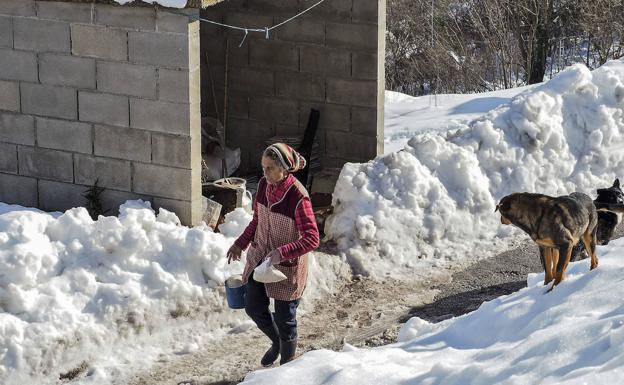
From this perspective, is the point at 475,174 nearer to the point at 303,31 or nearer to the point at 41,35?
the point at 303,31

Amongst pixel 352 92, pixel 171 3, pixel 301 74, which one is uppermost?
pixel 171 3

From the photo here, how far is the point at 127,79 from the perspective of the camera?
10352mm

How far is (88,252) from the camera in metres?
9.46

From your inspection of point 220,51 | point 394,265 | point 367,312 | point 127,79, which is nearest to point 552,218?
point 367,312

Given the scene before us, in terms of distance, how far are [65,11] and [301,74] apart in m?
3.06

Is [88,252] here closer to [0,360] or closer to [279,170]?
[0,360]

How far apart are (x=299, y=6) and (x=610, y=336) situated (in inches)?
265

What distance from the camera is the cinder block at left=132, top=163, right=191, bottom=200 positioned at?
1027 cm

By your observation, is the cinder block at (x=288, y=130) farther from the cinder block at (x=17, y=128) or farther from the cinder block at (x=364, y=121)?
the cinder block at (x=17, y=128)

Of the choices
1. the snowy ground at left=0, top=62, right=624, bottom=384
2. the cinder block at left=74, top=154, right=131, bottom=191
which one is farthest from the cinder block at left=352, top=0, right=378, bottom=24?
the cinder block at left=74, top=154, right=131, bottom=191

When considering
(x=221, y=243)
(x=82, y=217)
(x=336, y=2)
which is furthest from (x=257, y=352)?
(x=336, y=2)

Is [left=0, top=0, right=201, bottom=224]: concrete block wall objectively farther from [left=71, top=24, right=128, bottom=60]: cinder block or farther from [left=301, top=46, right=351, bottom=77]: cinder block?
[left=301, top=46, right=351, bottom=77]: cinder block

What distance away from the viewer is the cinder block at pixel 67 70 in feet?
34.4

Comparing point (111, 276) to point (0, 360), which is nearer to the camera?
point (0, 360)
